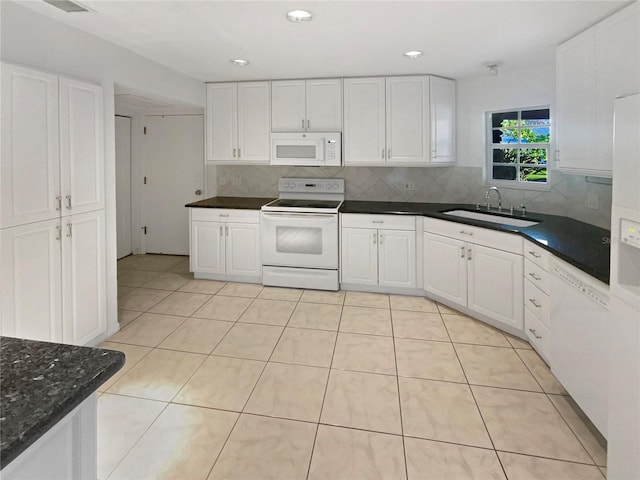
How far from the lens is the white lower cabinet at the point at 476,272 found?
3010 mm

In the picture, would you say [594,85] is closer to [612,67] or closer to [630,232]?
[612,67]

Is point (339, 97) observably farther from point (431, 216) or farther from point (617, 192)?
point (617, 192)

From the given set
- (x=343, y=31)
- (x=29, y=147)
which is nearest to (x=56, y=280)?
(x=29, y=147)

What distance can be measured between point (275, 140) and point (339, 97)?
858mm

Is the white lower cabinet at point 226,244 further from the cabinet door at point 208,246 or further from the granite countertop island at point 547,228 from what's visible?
the granite countertop island at point 547,228

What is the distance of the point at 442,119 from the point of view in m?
4.22

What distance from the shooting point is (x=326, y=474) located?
68.6 inches

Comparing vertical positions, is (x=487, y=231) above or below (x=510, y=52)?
below

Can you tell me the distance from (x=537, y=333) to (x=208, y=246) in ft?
11.2

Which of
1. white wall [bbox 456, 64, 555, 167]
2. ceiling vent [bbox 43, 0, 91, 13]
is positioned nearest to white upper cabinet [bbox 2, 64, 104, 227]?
ceiling vent [bbox 43, 0, 91, 13]

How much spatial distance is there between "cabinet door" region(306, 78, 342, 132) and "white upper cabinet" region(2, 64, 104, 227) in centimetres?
Result: 219

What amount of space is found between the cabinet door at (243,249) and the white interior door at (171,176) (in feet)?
4.63

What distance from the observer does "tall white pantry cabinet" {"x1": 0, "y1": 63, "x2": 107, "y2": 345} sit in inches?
86.0

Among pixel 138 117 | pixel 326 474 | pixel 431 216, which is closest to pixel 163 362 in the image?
pixel 326 474
